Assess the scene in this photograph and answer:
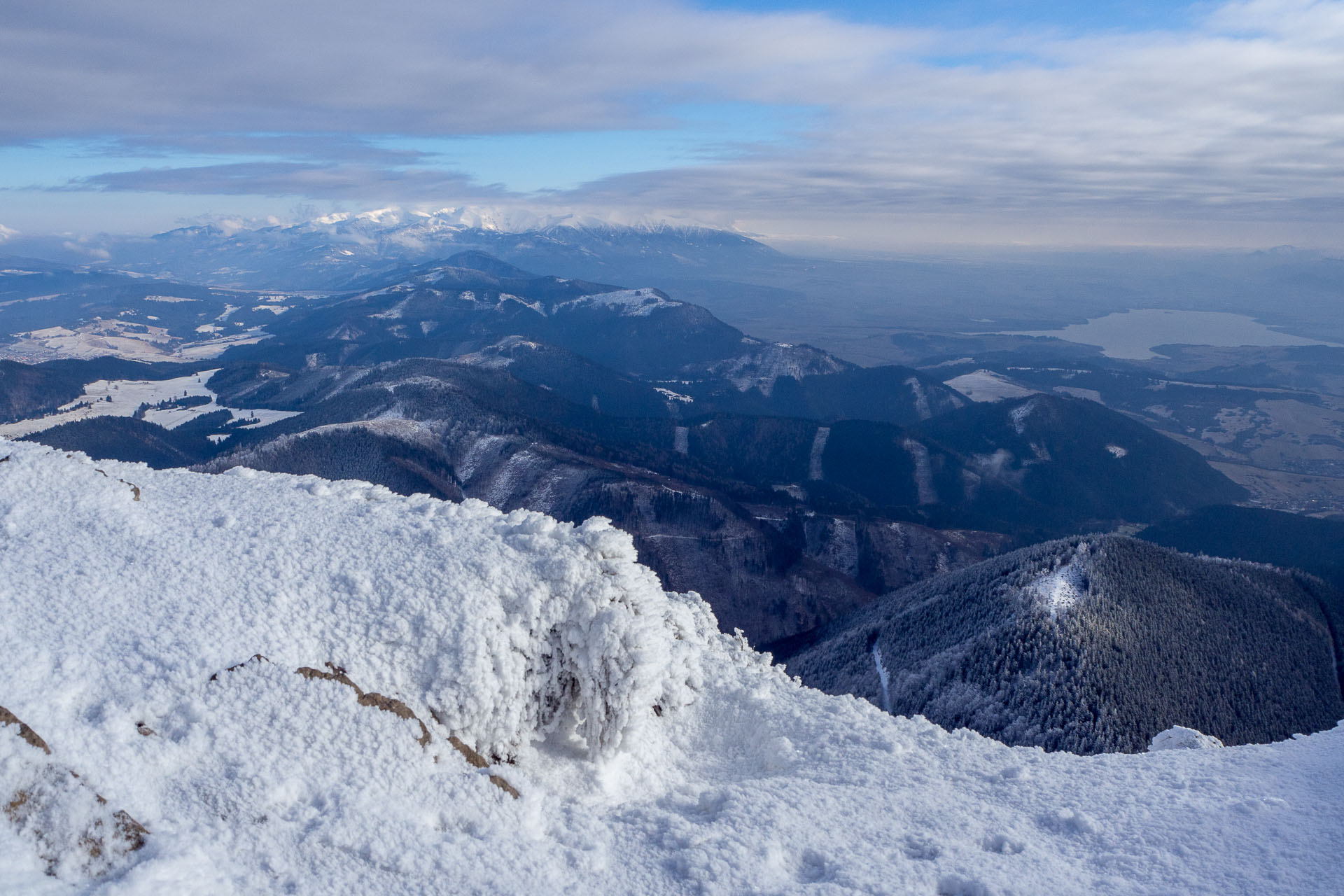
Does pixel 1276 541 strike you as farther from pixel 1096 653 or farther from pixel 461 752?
pixel 461 752

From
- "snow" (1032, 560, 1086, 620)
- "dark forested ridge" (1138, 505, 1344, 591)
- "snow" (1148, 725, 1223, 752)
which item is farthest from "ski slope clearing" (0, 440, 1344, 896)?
"dark forested ridge" (1138, 505, 1344, 591)

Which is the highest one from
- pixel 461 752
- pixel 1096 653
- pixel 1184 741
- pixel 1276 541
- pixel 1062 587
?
pixel 461 752

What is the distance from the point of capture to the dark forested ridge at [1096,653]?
69.8 metres

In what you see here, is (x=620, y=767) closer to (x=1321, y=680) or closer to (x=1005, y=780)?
(x=1005, y=780)

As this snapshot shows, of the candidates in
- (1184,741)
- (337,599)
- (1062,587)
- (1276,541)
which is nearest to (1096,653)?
(1062,587)

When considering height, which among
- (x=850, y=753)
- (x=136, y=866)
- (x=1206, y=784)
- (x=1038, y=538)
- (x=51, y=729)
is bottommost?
(x=1038, y=538)

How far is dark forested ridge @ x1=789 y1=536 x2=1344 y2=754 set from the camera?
229 feet

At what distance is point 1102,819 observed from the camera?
74.4 ft

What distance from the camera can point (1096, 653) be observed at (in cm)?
7419

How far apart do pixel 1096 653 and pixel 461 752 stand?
75.6 meters

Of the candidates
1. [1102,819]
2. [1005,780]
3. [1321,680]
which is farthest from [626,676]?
[1321,680]

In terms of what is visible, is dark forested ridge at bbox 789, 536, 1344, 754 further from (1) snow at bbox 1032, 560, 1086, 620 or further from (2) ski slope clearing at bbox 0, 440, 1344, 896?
(2) ski slope clearing at bbox 0, 440, 1344, 896

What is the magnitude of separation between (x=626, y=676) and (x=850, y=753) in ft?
33.2

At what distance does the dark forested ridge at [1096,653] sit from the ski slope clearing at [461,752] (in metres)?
45.1
